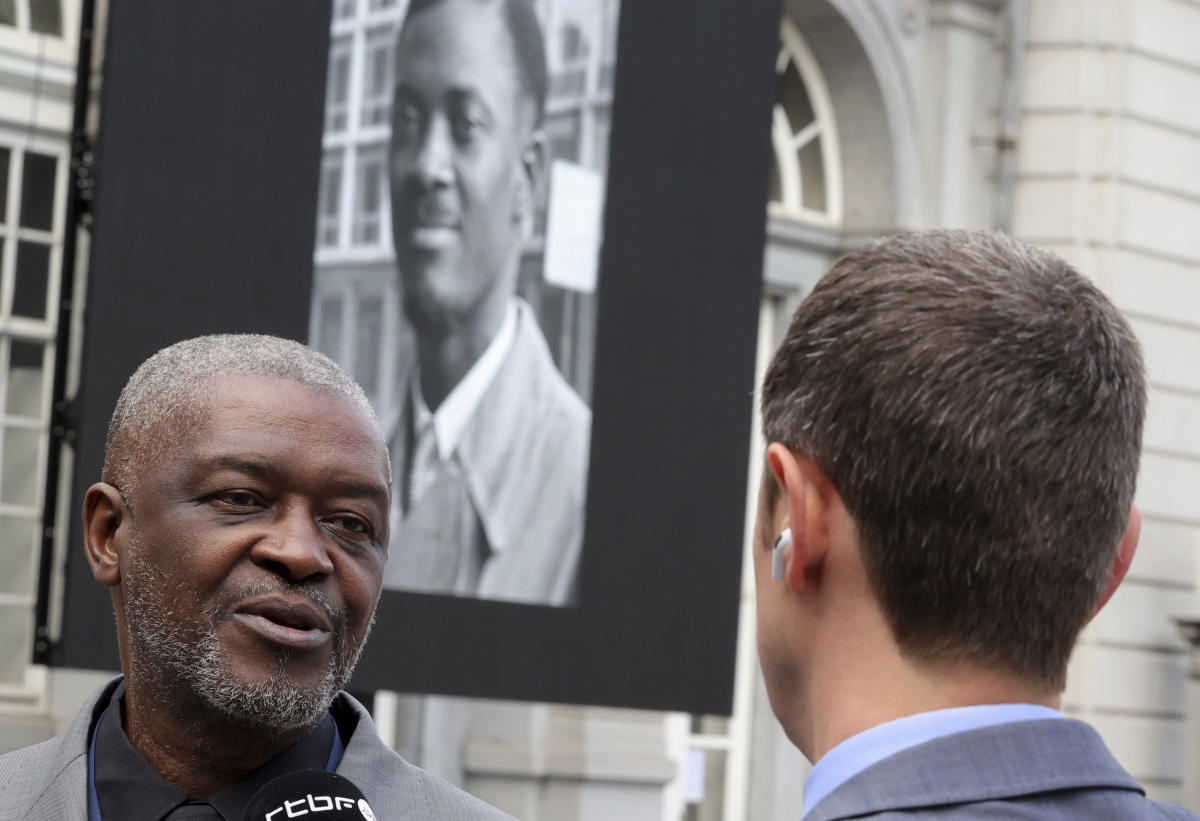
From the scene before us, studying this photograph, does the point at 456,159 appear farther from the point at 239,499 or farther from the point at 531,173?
the point at 239,499

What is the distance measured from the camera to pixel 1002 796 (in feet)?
4.54

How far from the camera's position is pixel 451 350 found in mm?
7188

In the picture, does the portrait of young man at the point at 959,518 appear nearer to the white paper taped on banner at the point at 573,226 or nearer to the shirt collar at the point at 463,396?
the shirt collar at the point at 463,396

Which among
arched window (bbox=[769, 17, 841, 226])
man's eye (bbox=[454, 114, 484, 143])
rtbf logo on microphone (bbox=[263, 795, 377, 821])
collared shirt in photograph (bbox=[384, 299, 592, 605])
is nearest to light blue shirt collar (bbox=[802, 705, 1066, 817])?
rtbf logo on microphone (bbox=[263, 795, 377, 821])

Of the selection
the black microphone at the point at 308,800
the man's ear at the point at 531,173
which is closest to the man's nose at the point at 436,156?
the man's ear at the point at 531,173

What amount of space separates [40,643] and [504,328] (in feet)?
7.00

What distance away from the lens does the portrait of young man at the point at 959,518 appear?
1.41m

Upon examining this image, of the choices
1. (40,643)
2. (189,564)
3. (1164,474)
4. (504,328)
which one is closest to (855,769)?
(189,564)

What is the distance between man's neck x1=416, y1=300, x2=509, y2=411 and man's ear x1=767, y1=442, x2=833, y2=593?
5.61 metres

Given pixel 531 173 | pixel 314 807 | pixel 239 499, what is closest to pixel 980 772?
pixel 314 807

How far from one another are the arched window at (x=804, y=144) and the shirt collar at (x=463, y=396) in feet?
17.6

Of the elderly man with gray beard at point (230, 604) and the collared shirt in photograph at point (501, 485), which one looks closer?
the elderly man with gray beard at point (230, 604)

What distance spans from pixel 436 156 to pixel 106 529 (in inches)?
189

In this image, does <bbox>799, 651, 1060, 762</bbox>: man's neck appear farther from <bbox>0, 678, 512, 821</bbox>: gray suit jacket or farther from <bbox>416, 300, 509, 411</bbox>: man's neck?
<bbox>416, 300, 509, 411</bbox>: man's neck
